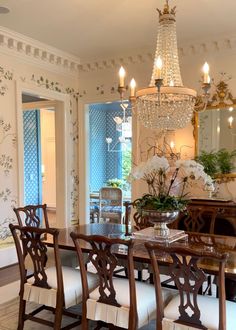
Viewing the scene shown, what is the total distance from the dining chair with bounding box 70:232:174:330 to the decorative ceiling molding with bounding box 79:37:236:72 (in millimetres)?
3224

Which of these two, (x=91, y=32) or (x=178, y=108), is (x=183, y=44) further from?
→ (x=178, y=108)

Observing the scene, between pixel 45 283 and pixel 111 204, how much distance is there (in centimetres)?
383

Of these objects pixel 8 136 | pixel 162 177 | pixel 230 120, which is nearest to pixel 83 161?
pixel 8 136

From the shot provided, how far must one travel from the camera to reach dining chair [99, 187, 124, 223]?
242 inches

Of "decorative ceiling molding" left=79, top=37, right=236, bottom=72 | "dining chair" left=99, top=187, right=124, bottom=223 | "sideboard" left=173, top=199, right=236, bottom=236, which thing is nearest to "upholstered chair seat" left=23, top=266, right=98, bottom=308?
"sideboard" left=173, top=199, right=236, bottom=236

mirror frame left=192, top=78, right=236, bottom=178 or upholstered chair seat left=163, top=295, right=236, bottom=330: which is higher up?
mirror frame left=192, top=78, right=236, bottom=178

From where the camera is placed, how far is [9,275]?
3.93 m

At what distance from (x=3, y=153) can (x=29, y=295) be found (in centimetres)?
220

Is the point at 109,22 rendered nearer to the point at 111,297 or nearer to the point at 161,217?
the point at 161,217

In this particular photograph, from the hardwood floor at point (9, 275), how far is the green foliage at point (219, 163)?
2722mm

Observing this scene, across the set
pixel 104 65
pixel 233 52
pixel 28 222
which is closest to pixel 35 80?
pixel 104 65

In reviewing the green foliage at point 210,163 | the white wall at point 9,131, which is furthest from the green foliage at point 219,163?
the white wall at point 9,131

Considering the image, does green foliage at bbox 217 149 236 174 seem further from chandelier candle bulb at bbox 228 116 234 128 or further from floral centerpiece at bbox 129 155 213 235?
floral centerpiece at bbox 129 155 213 235

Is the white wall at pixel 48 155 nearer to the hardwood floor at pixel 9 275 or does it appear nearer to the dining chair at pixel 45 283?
the hardwood floor at pixel 9 275
